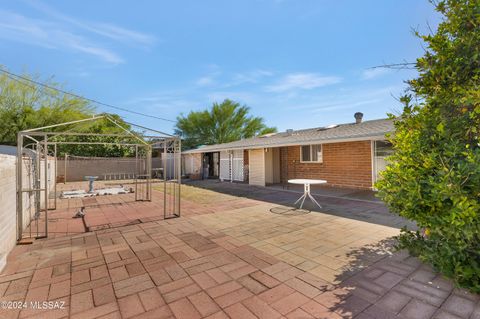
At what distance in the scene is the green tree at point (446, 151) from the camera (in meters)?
2.15

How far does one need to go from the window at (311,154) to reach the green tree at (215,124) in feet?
58.8

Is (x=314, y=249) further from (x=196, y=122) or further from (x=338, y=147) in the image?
(x=196, y=122)

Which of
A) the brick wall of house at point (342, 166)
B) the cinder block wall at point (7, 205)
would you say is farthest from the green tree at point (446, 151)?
the brick wall of house at point (342, 166)

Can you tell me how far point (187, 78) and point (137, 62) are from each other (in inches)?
162

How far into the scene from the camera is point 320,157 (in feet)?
36.3

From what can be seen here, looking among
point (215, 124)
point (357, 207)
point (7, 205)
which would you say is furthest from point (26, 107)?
point (357, 207)

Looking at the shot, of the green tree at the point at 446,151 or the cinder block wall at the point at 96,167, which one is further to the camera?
the cinder block wall at the point at 96,167

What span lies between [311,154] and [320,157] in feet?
1.77

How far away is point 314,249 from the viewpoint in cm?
366

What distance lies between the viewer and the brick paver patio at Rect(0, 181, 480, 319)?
2.17 m

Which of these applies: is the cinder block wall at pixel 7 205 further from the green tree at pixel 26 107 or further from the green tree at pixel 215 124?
the green tree at pixel 215 124

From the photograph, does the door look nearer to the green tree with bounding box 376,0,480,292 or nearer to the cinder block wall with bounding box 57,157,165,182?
the cinder block wall with bounding box 57,157,165,182

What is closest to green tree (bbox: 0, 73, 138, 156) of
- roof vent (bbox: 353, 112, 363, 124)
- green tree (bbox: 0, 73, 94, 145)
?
green tree (bbox: 0, 73, 94, 145)

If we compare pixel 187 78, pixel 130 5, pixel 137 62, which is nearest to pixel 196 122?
pixel 187 78
